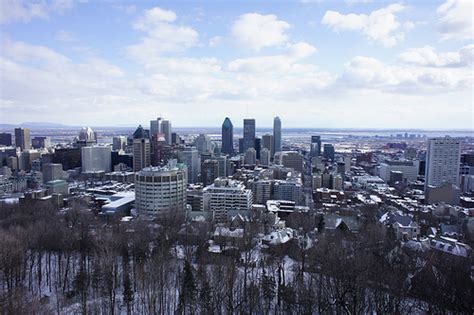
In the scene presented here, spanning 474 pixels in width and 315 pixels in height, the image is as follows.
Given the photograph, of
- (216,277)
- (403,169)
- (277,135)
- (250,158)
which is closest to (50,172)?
(250,158)

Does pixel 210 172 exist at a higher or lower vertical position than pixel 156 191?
lower

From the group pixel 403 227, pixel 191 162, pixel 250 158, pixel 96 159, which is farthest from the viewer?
pixel 250 158

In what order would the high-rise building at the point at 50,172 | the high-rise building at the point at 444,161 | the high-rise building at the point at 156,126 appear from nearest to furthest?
the high-rise building at the point at 444,161 < the high-rise building at the point at 50,172 < the high-rise building at the point at 156,126

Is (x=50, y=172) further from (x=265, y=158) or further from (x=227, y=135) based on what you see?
(x=227, y=135)

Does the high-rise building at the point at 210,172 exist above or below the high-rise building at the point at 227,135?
below

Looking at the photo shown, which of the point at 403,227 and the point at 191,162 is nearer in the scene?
the point at 403,227

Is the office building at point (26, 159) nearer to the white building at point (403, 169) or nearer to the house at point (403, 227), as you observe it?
the white building at point (403, 169)

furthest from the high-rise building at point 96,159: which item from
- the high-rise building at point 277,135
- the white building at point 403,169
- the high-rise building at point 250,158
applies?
the white building at point 403,169
